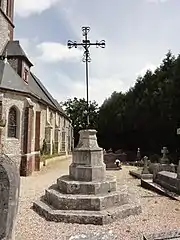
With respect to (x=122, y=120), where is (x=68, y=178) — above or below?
below

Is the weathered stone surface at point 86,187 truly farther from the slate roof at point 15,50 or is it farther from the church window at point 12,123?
the slate roof at point 15,50

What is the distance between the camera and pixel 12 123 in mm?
18984

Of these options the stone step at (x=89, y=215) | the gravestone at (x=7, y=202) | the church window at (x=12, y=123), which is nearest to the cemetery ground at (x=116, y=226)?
the stone step at (x=89, y=215)

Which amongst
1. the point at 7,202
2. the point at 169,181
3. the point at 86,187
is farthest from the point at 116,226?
the point at 169,181

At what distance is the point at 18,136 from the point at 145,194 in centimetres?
1083

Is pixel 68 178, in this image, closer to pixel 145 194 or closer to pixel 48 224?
pixel 48 224

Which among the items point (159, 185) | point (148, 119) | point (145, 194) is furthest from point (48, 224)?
point (148, 119)

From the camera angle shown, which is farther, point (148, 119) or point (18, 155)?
point (148, 119)

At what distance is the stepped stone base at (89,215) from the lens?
23.0ft

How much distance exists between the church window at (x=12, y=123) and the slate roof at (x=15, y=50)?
659 centimetres

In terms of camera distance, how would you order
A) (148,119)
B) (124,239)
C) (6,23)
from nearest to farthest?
(124,239)
(6,23)
(148,119)

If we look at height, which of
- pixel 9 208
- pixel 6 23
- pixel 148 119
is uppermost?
pixel 6 23

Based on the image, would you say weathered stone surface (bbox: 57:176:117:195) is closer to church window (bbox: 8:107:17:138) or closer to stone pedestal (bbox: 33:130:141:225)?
stone pedestal (bbox: 33:130:141:225)

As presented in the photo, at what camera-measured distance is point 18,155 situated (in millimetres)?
18828
